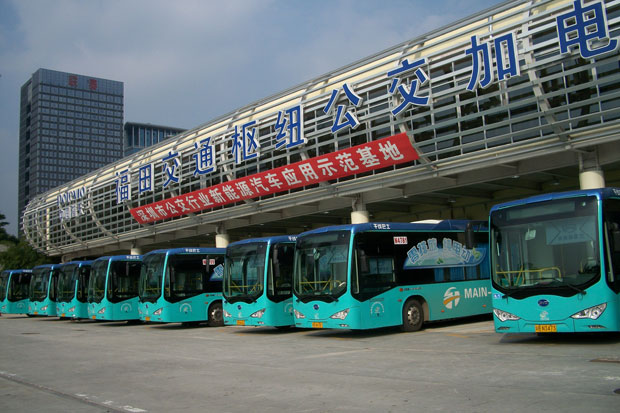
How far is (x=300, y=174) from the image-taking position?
23.7 meters

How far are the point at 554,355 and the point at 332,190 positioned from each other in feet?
47.9

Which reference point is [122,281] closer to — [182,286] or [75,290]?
[182,286]

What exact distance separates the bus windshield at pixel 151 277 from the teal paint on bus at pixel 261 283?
383 centimetres

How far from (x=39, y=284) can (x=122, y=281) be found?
9872mm

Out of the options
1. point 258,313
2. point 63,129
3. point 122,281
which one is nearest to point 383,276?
point 258,313

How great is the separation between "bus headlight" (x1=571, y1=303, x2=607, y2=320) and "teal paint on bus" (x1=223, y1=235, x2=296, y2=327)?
862 centimetres

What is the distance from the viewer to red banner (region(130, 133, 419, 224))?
65.7 feet

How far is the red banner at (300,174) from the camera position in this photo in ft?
65.7

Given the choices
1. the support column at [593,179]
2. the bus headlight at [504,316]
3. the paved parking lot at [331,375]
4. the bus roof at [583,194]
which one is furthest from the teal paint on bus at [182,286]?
the bus roof at [583,194]

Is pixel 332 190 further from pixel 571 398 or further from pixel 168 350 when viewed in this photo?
pixel 571 398

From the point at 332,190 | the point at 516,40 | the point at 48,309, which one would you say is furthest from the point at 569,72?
the point at 48,309

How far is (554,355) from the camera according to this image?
9.94m

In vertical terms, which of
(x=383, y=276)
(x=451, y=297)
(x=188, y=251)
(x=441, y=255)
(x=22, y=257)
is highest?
(x=22, y=257)

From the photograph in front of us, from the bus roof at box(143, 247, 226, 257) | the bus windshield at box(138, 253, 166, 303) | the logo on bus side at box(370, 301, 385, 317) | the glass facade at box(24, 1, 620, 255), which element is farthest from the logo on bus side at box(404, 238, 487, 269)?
the bus windshield at box(138, 253, 166, 303)
